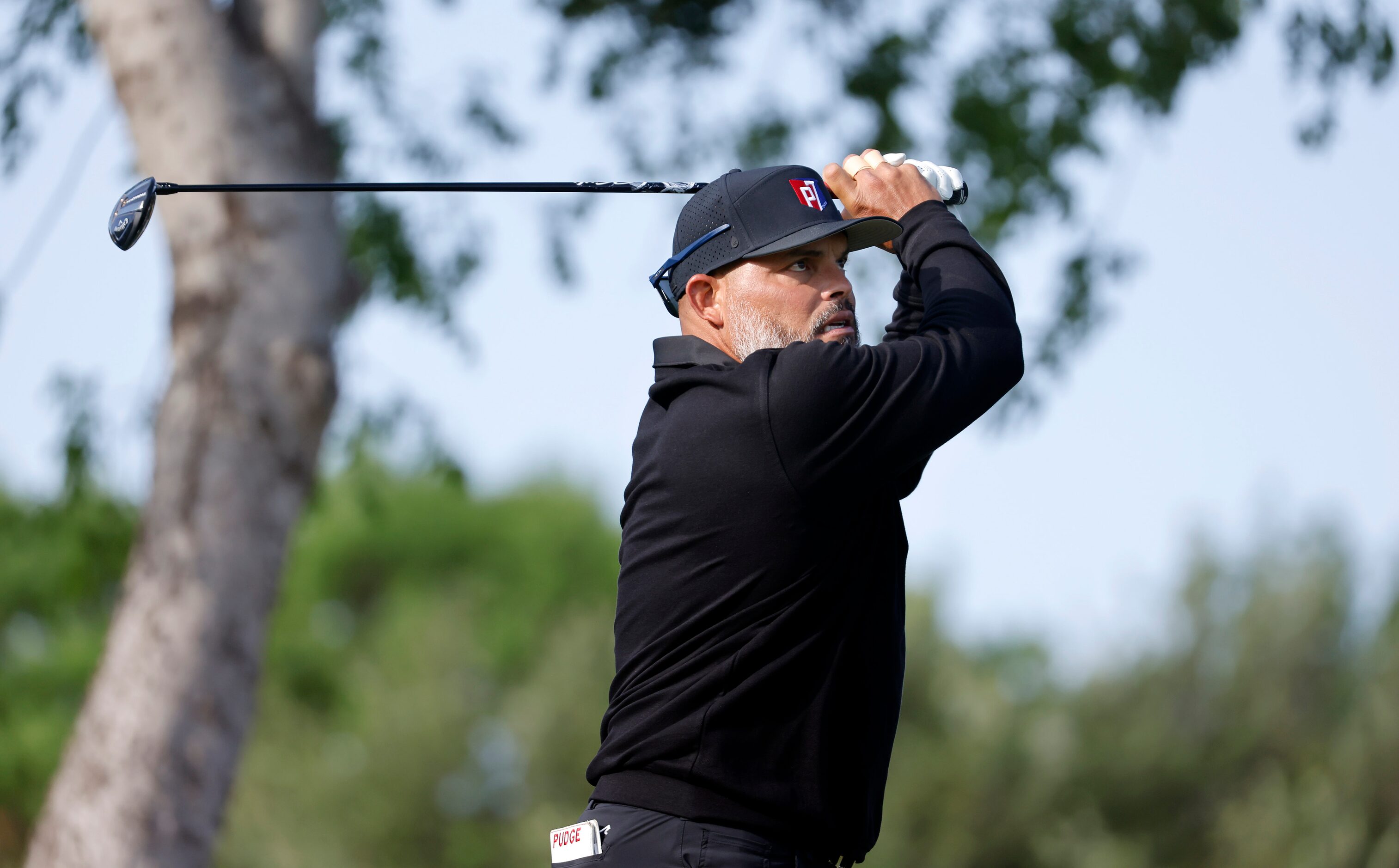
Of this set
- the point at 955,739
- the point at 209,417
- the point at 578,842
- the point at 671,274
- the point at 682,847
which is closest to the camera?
the point at 682,847

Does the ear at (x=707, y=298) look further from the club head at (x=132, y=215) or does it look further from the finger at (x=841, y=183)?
the club head at (x=132, y=215)

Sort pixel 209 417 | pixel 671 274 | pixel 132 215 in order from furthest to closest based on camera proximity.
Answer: pixel 209 417, pixel 132 215, pixel 671 274

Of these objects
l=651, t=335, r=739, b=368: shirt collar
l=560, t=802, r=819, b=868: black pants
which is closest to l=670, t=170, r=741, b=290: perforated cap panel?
l=651, t=335, r=739, b=368: shirt collar

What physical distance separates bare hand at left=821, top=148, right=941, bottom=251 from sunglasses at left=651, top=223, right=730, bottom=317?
0.30 metres

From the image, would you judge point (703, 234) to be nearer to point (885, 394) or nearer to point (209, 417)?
point (885, 394)

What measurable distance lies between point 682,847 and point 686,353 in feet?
3.33

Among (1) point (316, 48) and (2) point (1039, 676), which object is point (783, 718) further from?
(2) point (1039, 676)

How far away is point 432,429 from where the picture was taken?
8172mm

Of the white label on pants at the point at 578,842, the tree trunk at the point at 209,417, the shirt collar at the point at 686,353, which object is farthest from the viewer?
the tree trunk at the point at 209,417

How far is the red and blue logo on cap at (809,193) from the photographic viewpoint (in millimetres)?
3105

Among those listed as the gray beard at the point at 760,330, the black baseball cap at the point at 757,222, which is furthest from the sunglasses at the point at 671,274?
the gray beard at the point at 760,330

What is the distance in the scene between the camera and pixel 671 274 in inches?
129

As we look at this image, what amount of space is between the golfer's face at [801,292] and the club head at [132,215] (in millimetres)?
2016

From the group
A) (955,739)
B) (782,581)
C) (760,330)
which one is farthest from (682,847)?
(955,739)
